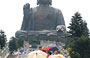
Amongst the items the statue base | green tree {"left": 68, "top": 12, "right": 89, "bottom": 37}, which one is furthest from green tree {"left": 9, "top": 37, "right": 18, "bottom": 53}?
green tree {"left": 68, "top": 12, "right": 89, "bottom": 37}

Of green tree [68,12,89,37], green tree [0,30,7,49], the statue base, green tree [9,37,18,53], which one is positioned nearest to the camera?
green tree [68,12,89,37]

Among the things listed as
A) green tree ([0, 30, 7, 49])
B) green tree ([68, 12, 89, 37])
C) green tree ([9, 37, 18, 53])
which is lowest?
green tree ([9, 37, 18, 53])

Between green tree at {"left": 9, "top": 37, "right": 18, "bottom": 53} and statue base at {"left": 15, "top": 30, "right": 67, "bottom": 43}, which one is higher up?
statue base at {"left": 15, "top": 30, "right": 67, "bottom": 43}

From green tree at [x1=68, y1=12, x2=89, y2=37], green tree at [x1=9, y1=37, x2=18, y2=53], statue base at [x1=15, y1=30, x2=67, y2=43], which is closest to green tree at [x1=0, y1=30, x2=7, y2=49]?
green tree at [x1=9, y1=37, x2=18, y2=53]

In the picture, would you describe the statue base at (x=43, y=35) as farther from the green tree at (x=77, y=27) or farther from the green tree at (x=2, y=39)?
the green tree at (x=77, y=27)

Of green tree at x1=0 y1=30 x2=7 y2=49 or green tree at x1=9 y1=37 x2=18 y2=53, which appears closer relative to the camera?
green tree at x1=0 y1=30 x2=7 y2=49

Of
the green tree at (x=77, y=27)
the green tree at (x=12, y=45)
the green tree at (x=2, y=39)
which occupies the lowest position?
the green tree at (x=12, y=45)

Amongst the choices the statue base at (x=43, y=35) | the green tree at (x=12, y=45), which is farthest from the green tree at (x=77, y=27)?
the green tree at (x=12, y=45)

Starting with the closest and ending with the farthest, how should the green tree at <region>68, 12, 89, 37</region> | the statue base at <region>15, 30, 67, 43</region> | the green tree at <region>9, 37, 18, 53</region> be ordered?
the green tree at <region>68, 12, 89, 37</region>, the green tree at <region>9, 37, 18, 53</region>, the statue base at <region>15, 30, 67, 43</region>

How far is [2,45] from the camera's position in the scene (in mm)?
27500

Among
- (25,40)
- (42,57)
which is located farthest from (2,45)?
(42,57)

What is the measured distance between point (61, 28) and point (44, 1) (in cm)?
523

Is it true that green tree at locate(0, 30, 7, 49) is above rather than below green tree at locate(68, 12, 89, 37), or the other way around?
below

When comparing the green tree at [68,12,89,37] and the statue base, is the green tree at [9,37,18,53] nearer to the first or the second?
the statue base
